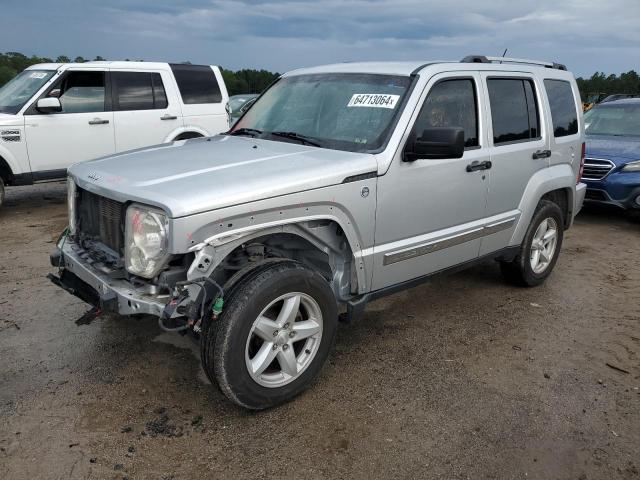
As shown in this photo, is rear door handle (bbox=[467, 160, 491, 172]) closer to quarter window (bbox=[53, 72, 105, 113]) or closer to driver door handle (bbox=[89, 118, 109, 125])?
driver door handle (bbox=[89, 118, 109, 125])

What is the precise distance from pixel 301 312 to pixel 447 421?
3.37 ft

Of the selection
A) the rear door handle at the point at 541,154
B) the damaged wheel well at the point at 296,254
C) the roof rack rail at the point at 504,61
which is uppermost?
the roof rack rail at the point at 504,61

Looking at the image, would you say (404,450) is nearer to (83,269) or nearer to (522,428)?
(522,428)

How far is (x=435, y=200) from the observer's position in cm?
377

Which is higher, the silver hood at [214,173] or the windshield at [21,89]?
the windshield at [21,89]

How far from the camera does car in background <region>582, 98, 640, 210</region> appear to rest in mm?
7598

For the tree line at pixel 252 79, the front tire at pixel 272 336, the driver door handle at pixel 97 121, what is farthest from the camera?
the tree line at pixel 252 79

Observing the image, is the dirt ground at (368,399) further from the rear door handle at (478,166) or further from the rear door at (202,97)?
the rear door at (202,97)

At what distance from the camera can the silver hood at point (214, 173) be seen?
2.76 metres

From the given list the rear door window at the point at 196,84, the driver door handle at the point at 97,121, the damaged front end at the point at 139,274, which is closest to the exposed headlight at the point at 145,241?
the damaged front end at the point at 139,274

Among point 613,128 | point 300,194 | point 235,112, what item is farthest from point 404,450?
point 235,112

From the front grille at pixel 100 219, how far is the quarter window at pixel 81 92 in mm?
5116

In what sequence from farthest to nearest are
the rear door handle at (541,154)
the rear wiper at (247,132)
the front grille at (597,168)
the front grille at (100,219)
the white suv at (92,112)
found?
the front grille at (597,168) → the white suv at (92,112) → the rear door handle at (541,154) → the rear wiper at (247,132) → the front grille at (100,219)

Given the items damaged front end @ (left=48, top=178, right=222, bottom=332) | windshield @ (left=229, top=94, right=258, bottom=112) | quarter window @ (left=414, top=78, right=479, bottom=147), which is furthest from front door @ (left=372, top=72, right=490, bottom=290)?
windshield @ (left=229, top=94, right=258, bottom=112)
